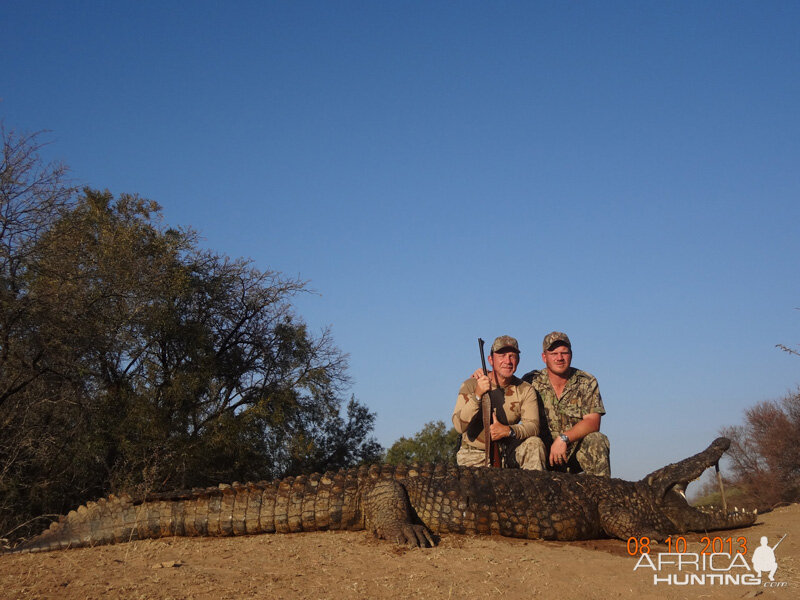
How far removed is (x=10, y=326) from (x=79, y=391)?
1.77m

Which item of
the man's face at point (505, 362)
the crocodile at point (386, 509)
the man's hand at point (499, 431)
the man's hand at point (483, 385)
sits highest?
the man's face at point (505, 362)

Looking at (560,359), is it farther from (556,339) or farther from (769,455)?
(769,455)

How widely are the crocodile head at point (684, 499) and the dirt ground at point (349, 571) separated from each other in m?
1.05

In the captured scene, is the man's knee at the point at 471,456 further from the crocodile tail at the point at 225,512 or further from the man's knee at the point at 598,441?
the crocodile tail at the point at 225,512

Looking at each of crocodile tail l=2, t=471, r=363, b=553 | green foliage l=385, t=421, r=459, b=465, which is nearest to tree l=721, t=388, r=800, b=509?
green foliage l=385, t=421, r=459, b=465

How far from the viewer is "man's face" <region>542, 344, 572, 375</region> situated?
8.64 m

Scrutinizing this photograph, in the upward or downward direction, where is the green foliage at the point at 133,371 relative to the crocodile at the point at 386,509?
upward

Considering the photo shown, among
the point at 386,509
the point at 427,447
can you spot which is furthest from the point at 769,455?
the point at 386,509

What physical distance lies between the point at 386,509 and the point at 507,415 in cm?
260

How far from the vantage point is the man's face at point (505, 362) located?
8.34m

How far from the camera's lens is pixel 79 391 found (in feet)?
35.4

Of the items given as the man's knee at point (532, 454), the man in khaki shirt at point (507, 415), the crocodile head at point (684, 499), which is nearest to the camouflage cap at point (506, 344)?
the man in khaki shirt at point (507, 415)

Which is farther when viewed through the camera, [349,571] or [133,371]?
[133,371]

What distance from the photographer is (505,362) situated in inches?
328
